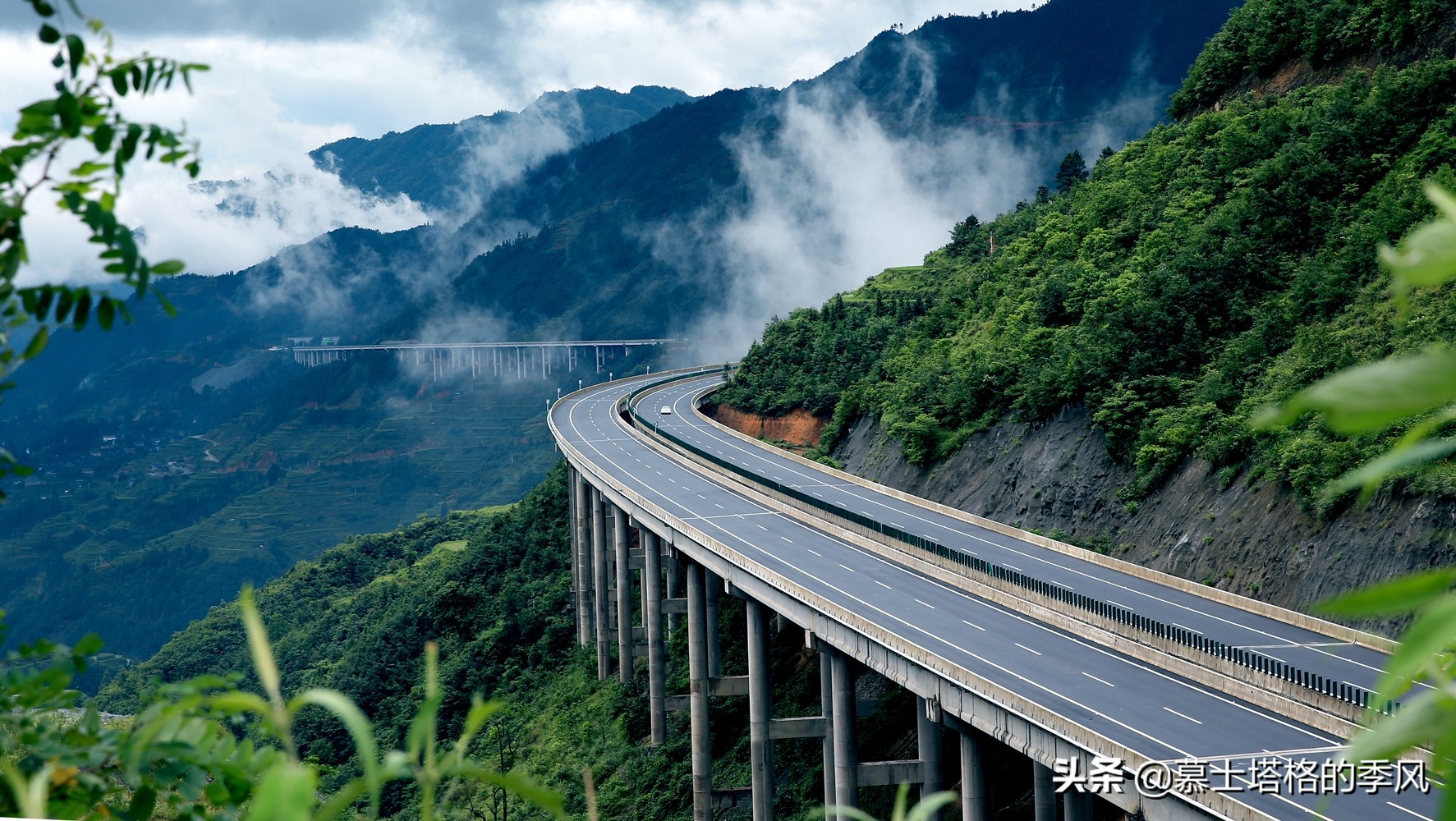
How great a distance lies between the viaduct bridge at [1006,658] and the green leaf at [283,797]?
172cm

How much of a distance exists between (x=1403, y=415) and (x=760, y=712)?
42.0 m

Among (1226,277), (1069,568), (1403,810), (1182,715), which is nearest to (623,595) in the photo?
(1069,568)

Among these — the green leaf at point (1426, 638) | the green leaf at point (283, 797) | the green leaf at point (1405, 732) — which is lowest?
the green leaf at point (283, 797)

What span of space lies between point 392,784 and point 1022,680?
156ft

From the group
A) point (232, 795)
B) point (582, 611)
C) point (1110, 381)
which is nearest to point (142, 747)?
point (232, 795)

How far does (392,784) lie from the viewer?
221ft

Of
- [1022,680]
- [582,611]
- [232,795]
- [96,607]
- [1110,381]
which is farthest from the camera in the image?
[96,607]

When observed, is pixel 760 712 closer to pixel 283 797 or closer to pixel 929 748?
pixel 929 748

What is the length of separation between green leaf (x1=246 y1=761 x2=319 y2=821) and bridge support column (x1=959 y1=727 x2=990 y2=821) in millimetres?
27504

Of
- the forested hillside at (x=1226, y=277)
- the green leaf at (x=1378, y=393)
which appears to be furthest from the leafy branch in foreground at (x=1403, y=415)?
the forested hillside at (x=1226, y=277)

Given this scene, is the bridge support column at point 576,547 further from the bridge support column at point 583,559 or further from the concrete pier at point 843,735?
the concrete pier at point 843,735

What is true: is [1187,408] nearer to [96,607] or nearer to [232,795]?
[232,795]

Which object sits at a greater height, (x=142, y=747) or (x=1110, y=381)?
(x=142, y=747)

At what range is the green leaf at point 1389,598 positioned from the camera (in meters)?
1.75
